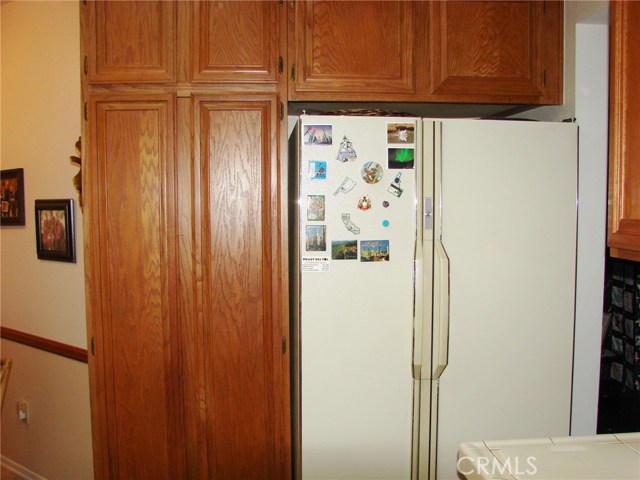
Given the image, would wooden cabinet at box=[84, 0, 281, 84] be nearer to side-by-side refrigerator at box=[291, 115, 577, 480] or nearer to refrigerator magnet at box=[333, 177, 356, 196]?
side-by-side refrigerator at box=[291, 115, 577, 480]

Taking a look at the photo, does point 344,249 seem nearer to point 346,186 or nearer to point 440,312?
point 346,186

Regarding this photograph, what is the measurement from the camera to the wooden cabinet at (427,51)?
1.71 meters

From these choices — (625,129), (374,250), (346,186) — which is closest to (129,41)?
(346,186)

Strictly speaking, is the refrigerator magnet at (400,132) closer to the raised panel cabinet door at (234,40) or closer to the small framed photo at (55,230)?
the raised panel cabinet door at (234,40)

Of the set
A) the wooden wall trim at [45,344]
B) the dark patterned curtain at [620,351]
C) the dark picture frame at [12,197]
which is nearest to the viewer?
the dark patterned curtain at [620,351]

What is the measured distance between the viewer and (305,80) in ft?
5.65

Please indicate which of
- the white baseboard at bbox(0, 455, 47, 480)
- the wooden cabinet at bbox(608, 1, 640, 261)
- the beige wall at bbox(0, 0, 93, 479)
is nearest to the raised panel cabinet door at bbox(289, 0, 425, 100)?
the wooden cabinet at bbox(608, 1, 640, 261)

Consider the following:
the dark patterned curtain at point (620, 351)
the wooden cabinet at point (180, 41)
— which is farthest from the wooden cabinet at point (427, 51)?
the dark patterned curtain at point (620, 351)

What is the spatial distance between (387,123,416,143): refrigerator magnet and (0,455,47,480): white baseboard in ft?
8.64

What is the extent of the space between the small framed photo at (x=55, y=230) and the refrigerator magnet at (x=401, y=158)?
164cm

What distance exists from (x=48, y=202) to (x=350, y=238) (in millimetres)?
1688

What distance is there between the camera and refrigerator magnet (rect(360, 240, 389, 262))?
1.62m

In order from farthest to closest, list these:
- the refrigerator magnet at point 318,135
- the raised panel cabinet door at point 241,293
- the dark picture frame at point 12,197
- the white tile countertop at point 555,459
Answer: the dark picture frame at point 12,197, the raised panel cabinet door at point 241,293, the refrigerator magnet at point 318,135, the white tile countertop at point 555,459

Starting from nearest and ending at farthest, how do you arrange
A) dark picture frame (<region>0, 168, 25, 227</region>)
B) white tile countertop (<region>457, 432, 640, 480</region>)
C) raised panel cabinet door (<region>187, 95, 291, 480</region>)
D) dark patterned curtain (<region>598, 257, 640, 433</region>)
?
white tile countertop (<region>457, 432, 640, 480</region>) → raised panel cabinet door (<region>187, 95, 291, 480</region>) → dark patterned curtain (<region>598, 257, 640, 433</region>) → dark picture frame (<region>0, 168, 25, 227</region>)
